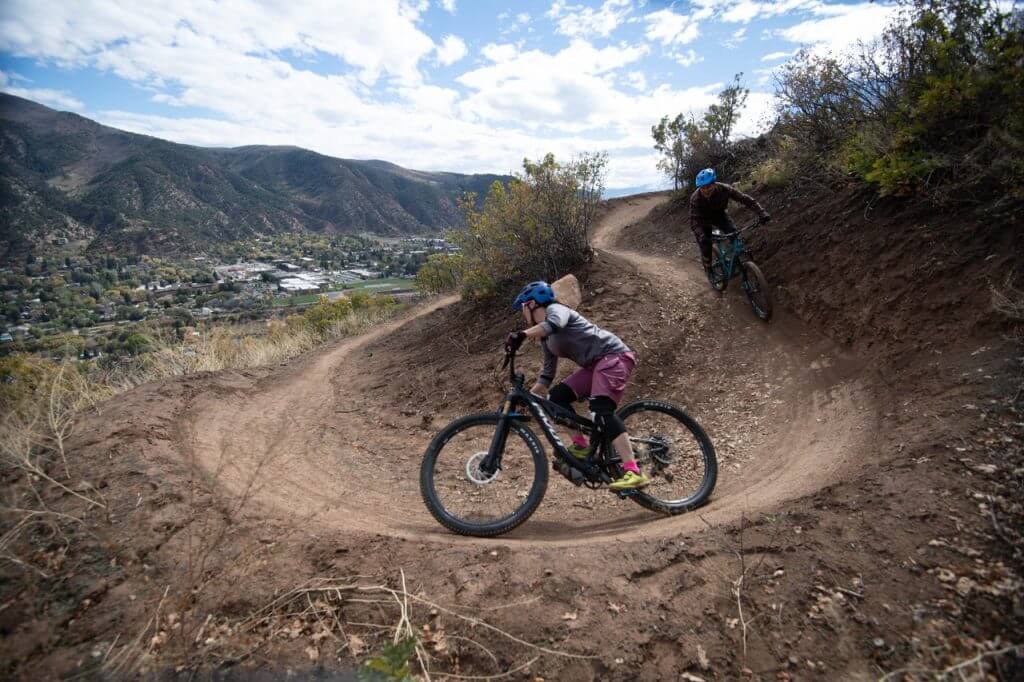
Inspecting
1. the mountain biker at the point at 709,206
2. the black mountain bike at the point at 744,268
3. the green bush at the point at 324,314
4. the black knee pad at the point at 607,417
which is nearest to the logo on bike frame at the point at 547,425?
the black knee pad at the point at 607,417

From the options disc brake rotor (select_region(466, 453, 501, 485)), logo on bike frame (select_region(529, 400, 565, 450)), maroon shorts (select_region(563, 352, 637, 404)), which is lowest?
disc brake rotor (select_region(466, 453, 501, 485))

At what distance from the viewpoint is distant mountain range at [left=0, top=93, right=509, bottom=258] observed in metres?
67.2

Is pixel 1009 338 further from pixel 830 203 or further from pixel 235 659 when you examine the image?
pixel 235 659

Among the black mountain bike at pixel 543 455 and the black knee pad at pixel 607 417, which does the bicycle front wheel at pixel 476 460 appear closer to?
the black mountain bike at pixel 543 455

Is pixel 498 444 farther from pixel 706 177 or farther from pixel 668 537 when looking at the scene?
pixel 706 177

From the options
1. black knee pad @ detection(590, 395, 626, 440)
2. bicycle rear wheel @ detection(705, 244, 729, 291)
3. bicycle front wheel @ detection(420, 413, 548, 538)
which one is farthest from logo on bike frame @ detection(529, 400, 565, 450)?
bicycle rear wheel @ detection(705, 244, 729, 291)

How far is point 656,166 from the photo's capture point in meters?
18.8

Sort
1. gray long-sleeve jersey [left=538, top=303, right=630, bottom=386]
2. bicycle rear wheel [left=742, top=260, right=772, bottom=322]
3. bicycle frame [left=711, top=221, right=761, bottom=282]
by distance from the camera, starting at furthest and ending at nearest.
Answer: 1. bicycle frame [left=711, top=221, right=761, bottom=282]
2. bicycle rear wheel [left=742, top=260, right=772, bottom=322]
3. gray long-sleeve jersey [left=538, top=303, right=630, bottom=386]

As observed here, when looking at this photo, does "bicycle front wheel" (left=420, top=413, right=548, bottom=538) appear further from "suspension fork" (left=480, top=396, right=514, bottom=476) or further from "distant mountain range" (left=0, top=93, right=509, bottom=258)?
"distant mountain range" (left=0, top=93, right=509, bottom=258)

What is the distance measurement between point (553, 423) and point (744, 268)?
5.87m

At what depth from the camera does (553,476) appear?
570 centimetres

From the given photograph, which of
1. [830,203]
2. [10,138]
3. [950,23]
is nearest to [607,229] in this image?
[830,203]

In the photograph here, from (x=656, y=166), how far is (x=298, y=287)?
40204 mm

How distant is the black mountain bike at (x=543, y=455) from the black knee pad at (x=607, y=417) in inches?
3.1
